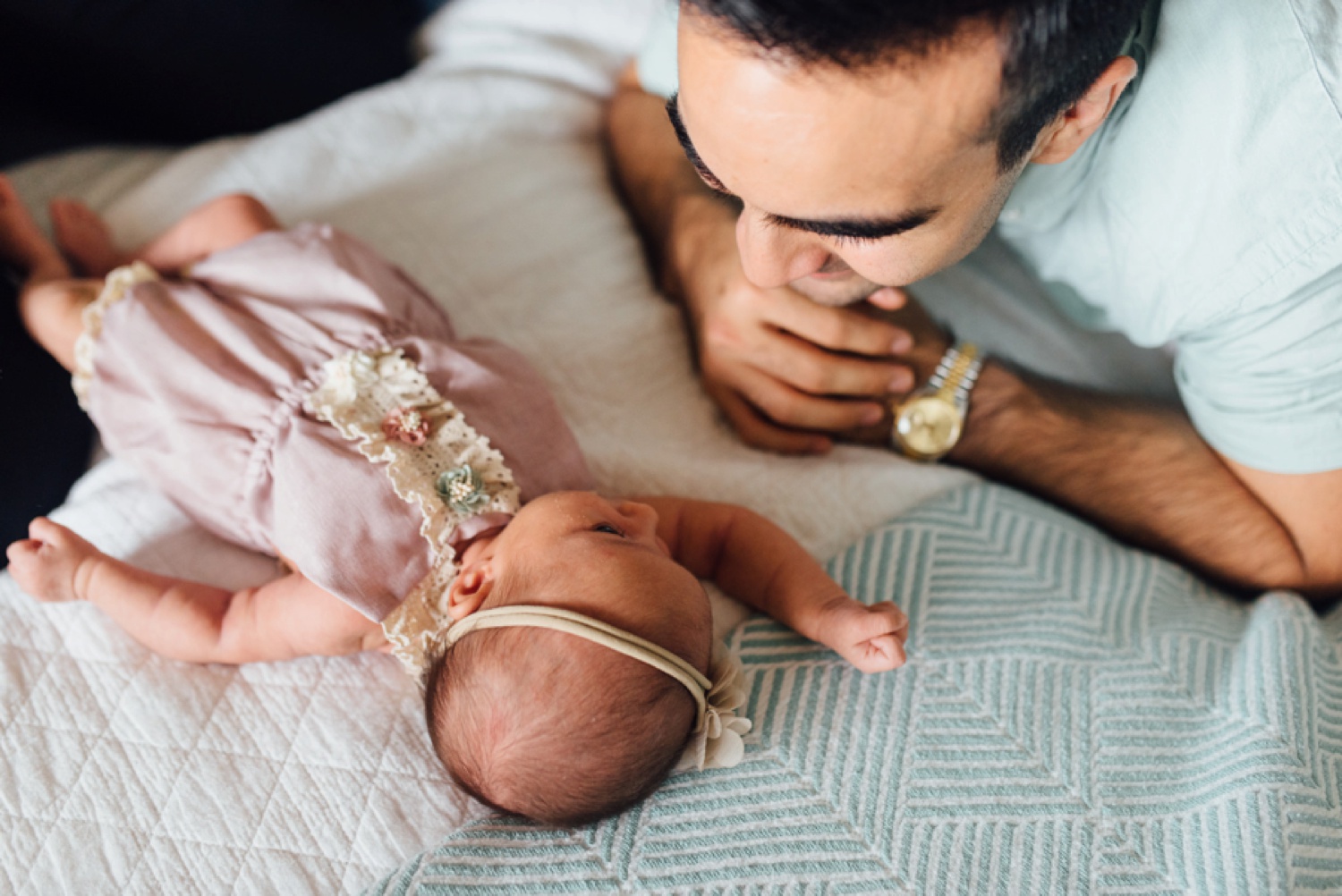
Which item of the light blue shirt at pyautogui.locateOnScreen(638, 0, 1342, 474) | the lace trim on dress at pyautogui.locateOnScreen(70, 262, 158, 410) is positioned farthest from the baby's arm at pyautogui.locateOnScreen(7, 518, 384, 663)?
the light blue shirt at pyautogui.locateOnScreen(638, 0, 1342, 474)

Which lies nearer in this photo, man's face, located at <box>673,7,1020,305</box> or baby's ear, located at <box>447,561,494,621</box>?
man's face, located at <box>673,7,1020,305</box>

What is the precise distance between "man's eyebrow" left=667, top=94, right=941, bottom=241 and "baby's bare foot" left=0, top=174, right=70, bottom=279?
0.90 meters

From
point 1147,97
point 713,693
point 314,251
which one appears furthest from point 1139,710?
point 314,251

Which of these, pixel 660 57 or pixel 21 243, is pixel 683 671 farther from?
pixel 21 243

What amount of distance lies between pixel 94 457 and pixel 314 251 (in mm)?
409

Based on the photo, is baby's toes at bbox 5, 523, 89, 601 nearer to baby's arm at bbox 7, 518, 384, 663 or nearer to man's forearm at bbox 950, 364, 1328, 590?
baby's arm at bbox 7, 518, 384, 663

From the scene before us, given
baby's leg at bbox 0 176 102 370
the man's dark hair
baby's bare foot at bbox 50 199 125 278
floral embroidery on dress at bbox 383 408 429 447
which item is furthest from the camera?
baby's bare foot at bbox 50 199 125 278

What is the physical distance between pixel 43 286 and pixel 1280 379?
1.51 metres

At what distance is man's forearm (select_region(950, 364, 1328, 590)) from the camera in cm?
111

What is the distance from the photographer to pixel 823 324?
3.75 feet

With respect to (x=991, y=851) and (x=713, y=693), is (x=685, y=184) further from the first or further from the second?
(x=991, y=851)

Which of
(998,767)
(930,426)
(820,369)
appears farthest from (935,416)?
(998,767)

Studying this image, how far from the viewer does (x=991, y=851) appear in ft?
2.62

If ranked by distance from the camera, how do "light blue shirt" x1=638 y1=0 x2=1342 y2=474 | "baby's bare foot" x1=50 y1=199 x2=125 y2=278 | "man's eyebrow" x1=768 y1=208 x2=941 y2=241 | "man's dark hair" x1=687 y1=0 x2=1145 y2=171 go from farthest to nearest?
"baby's bare foot" x1=50 y1=199 x2=125 y2=278
"light blue shirt" x1=638 y1=0 x2=1342 y2=474
"man's eyebrow" x1=768 y1=208 x2=941 y2=241
"man's dark hair" x1=687 y1=0 x2=1145 y2=171
